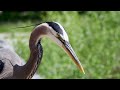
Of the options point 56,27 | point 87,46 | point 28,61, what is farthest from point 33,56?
point 87,46

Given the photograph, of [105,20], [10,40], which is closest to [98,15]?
[105,20]

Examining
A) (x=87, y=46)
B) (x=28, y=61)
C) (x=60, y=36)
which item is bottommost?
(x=87, y=46)

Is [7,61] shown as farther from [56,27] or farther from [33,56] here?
[56,27]

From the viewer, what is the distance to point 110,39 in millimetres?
4098

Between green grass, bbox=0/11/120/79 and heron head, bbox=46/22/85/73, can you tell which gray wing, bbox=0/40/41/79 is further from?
green grass, bbox=0/11/120/79

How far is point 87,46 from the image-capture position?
410cm

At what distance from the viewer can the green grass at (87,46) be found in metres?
3.90

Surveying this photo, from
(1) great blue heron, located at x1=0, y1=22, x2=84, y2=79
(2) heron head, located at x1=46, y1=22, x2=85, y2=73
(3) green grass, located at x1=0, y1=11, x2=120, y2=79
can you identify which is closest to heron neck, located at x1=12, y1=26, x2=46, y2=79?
(1) great blue heron, located at x1=0, y1=22, x2=84, y2=79

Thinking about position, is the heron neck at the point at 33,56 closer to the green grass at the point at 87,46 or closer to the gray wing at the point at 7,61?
the gray wing at the point at 7,61

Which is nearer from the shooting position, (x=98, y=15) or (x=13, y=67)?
(x=13, y=67)

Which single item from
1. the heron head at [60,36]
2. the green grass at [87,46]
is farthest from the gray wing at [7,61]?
the green grass at [87,46]

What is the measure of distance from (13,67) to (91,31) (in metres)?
2.17
